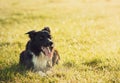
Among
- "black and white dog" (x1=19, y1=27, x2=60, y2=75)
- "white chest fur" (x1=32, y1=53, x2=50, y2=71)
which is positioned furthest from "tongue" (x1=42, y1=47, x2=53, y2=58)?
"white chest fur" (x1=32, y1=53, x2=50, y2=71)

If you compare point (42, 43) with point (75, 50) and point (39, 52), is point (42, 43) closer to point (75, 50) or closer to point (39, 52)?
point (39, 52)

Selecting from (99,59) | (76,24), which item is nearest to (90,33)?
(76,24)

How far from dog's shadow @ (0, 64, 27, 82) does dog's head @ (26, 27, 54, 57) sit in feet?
2.25

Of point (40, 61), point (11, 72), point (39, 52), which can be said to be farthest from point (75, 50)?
point (11, 72)

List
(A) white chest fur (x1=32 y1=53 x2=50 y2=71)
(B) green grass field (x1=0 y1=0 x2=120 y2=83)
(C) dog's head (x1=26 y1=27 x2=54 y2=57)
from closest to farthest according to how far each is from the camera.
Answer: (B) green grass field (x1=0 y1=0 x2=120 y2=83) → (C) dog's head (x1=26 y1=27 x2=54 y2=57) → (A) white chest fur (x1=32 y1=53 x2=50 y2=71)

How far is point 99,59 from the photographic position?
33.5 feet

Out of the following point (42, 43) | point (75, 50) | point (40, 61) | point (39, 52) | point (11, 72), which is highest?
point (42, 43)

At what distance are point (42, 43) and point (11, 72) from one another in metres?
1.10

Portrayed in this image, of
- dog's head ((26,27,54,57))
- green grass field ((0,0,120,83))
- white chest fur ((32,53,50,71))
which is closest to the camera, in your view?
green grass field ((0,0,120,83))

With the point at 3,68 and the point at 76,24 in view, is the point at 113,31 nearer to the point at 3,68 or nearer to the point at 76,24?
the point at 76,24

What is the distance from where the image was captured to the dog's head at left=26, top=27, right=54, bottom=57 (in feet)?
29.4

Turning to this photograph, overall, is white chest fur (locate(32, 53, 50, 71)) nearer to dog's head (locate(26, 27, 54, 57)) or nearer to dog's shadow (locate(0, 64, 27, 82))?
dog's head (locate(26, 27, 54, 57))

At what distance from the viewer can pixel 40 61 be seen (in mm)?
9258

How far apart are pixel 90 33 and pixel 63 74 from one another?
258 inches
